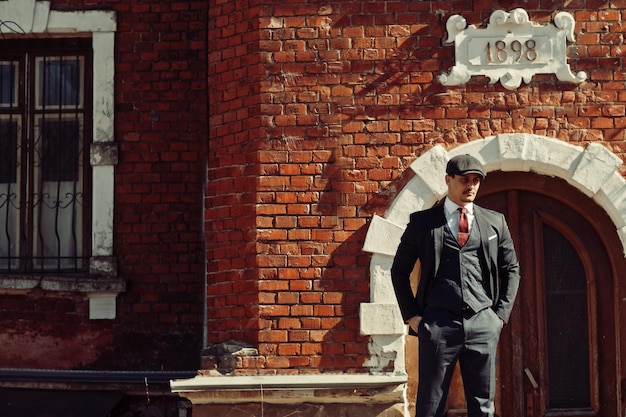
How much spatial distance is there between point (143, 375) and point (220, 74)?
95.5 inches

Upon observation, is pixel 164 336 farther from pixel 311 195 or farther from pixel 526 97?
pixel 526 97

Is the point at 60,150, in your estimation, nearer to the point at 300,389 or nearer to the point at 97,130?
the point at 97,130

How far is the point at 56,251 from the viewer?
9141 mm

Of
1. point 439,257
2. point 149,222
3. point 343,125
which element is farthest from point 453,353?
point 149,222

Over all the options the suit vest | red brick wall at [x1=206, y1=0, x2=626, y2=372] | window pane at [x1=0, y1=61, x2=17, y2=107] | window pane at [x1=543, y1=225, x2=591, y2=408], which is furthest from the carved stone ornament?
window pane at [x1=0, y1=61, x2=17, y2=107]

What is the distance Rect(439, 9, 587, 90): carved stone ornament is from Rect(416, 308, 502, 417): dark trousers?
2.22m

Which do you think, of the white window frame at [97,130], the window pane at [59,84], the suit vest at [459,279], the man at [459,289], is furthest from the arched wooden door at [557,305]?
the window pane at [59,84]

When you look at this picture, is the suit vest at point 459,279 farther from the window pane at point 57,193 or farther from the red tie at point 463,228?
the window pane at point 57,193

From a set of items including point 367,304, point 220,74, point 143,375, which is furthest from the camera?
point 143,375

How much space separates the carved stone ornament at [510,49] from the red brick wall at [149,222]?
227cm

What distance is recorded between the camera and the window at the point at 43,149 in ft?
30.0

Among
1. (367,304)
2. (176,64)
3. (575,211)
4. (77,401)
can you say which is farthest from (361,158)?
(77,401)

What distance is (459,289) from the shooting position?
590cm

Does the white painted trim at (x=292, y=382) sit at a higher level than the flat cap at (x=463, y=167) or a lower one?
lower
